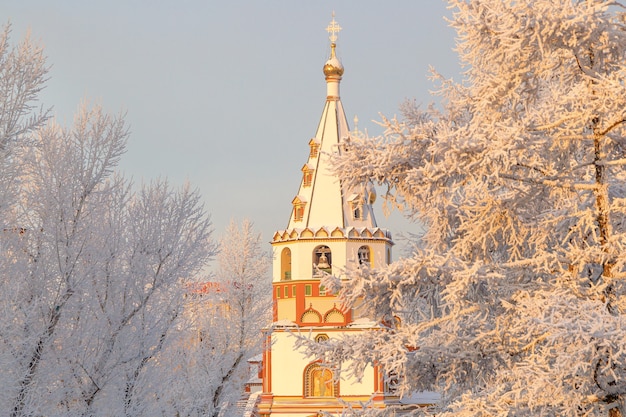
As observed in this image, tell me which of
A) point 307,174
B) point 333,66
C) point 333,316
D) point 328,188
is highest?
point 333,66

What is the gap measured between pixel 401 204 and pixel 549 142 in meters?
2.07

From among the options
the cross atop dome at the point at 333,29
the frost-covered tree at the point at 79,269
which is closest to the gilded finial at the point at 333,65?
the cross atop dome at the point at 333,29

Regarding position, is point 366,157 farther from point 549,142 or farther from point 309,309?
point 309,309

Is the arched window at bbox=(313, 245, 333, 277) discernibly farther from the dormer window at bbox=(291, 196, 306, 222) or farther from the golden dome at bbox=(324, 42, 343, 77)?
the golden dome at bbox=(324, 42, 343, 77)

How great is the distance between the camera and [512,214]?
9547mm

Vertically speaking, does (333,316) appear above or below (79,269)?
above

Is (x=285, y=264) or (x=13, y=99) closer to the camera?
(x=13, y=99)

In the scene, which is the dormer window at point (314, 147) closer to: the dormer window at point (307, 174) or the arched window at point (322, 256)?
the dormer window at point (307, 174)

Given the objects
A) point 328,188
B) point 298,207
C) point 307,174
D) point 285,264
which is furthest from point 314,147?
point 285,264

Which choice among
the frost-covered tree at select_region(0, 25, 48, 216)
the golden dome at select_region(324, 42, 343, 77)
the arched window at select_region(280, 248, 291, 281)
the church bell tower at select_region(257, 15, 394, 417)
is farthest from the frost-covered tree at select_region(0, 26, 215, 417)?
the golden dome at select_region(324, 42, 343, 77)

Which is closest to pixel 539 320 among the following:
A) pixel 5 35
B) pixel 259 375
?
pixel 5 35

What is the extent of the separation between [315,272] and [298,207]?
296 centimetres

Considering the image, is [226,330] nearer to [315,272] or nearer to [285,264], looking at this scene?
[315,272]

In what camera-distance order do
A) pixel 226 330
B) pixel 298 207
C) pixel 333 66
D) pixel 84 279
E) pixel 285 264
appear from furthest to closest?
pixel 333 66 → pixel 285 264 → pixel 298 207 → pixel 226 330 → pixel 84 279
